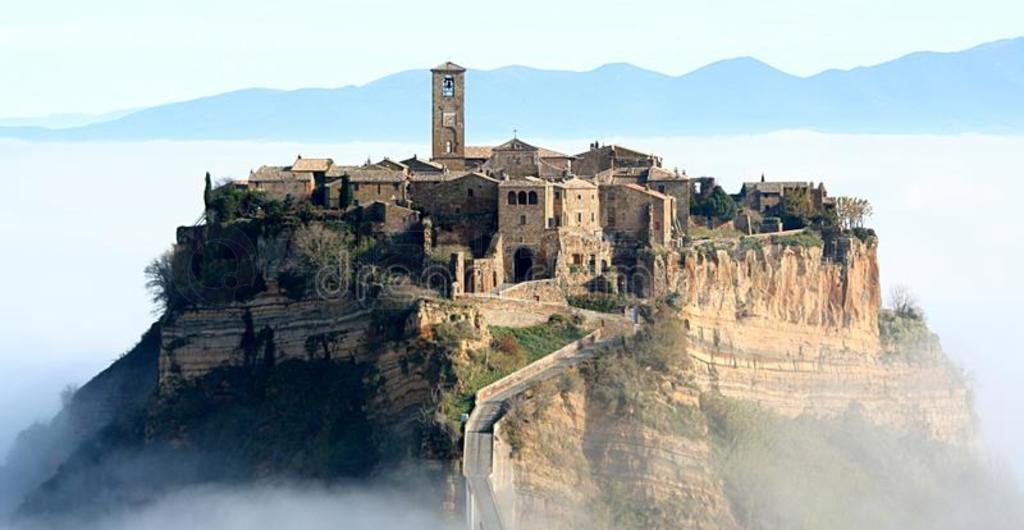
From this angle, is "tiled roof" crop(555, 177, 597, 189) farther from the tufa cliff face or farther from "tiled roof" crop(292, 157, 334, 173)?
"tiled roof" crop(292, 157, 334, 173)

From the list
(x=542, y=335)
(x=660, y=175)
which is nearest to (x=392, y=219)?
(x=542, y=335)

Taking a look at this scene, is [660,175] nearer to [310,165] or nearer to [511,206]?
[511,206]

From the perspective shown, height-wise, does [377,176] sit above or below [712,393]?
above

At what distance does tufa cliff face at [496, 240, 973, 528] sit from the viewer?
58.9 meters

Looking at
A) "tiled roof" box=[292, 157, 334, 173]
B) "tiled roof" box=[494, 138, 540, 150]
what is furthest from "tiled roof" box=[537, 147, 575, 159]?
"tiled roof" box=[292, 157, 334, 173]

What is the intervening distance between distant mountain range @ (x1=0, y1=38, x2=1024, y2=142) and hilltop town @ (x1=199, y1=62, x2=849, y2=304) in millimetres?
37175

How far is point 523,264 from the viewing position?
2594 inches

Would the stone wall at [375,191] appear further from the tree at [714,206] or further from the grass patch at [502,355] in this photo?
the tree at [714,206]

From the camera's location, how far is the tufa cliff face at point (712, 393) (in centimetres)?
5891

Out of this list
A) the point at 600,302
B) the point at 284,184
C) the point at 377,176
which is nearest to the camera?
the point at 600,302

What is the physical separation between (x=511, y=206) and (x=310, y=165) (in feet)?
26.6

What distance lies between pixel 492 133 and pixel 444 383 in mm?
55124

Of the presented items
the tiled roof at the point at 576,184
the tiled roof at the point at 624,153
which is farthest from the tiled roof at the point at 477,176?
the tiled roof at the point at 624,153

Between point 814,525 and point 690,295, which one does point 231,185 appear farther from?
point 814,525
